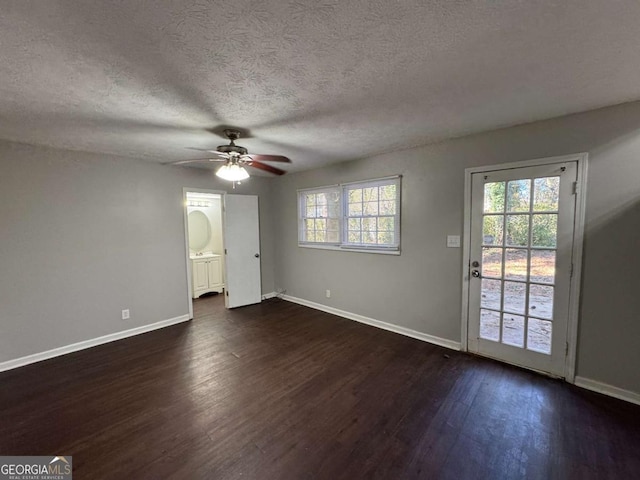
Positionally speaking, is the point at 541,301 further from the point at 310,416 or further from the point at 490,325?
the point at 310,416

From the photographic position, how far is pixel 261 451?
1.76m

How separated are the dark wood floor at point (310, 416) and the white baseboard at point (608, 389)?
108mm

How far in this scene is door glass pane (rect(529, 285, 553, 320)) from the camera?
2.52 metres

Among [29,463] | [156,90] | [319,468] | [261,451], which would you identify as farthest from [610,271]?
[29,463]

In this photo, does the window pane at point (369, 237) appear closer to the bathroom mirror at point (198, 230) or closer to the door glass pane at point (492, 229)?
the door glass pane at point (492, 229)

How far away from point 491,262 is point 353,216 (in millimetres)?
1897

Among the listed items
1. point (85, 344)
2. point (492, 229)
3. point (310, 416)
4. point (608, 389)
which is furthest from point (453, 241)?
point (85, 344)

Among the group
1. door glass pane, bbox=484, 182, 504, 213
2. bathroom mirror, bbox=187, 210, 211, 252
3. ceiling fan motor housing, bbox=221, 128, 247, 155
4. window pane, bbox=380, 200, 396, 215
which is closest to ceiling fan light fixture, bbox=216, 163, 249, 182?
ceiling fan motor housing, bbox=221, 128, 247, 155

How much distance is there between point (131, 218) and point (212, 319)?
1.83m

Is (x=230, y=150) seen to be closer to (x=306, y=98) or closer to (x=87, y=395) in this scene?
(x=306, y=98)

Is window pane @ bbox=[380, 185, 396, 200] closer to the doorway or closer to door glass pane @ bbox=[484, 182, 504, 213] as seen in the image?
door glass pane @ bbox=[484, 182, 504, 213]

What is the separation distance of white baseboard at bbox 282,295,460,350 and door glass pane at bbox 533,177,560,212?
166 cm

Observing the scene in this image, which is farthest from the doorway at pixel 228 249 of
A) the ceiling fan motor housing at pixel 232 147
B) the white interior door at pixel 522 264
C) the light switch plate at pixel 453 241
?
the white interior door at pixel 522 264

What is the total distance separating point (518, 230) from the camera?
2613 millimetres
